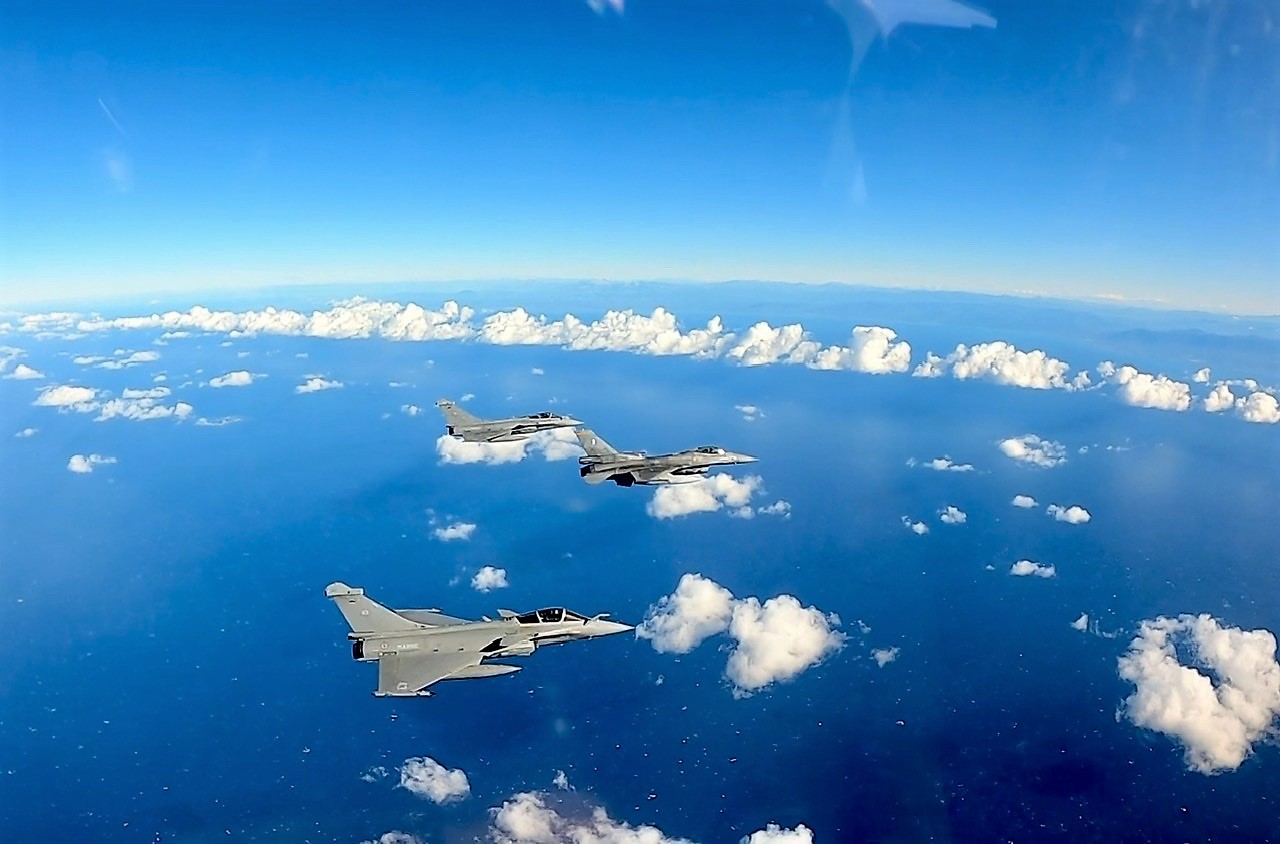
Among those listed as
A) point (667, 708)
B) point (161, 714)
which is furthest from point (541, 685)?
point (161, 714)

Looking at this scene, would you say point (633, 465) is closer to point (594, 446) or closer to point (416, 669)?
point (594, 446)

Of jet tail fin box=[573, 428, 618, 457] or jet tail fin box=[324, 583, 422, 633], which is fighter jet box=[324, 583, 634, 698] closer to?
jet tail fin box=[324, 583, 422, 633]

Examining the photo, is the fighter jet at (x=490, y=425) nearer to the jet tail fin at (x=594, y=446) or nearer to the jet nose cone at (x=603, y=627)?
the jet tail fin at (x=594, y=446)

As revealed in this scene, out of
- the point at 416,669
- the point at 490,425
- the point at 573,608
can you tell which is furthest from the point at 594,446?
the point at 573,608

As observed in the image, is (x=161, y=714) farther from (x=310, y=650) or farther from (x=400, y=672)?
(x=400, y=672)

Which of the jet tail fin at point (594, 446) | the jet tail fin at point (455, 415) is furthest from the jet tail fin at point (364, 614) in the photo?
the jet tail fin at point (455, 415)

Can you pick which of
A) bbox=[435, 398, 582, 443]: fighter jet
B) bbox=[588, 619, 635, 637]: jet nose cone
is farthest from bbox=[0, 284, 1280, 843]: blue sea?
bbox=[588, 619, 635, 637]: jet nose cone
